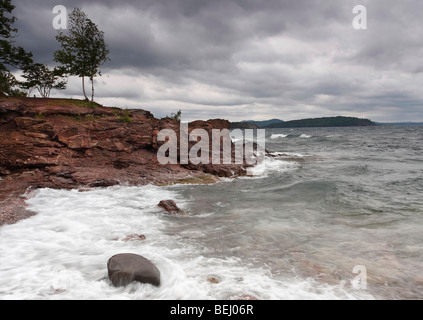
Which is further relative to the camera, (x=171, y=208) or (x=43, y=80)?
(x=43, y=80)

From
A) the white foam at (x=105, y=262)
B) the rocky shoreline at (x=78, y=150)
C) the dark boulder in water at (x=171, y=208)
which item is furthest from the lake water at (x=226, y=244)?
the rocky shoreline at (x=78, y=150)

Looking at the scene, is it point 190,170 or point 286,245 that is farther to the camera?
point 190,170

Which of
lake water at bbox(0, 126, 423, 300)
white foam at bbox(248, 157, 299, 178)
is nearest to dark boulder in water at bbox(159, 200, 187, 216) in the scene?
lake water at bbox(0, 126, 423, 300)

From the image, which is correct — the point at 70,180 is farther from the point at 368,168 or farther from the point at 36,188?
the point at 368,168

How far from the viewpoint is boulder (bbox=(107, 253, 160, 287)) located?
A: 5914 millimetres

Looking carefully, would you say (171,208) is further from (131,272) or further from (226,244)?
(131,272)

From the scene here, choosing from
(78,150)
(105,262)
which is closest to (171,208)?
(105,262)

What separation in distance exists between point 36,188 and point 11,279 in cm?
971

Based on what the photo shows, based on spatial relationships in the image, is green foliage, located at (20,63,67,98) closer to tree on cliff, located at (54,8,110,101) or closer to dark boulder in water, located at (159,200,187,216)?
tree on cliff, located at (54,8,110,101)

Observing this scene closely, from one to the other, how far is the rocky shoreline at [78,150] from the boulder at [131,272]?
25.9 ft

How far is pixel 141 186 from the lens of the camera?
17.0 metres

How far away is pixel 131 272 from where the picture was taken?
19.5ft

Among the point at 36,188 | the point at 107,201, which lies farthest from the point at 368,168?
the point at 36,188

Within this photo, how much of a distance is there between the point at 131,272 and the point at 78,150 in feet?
46.8
